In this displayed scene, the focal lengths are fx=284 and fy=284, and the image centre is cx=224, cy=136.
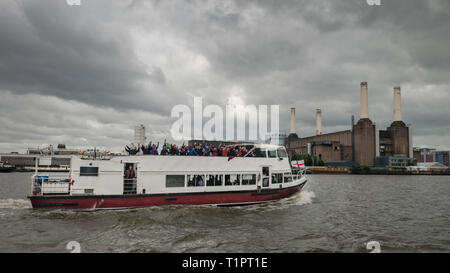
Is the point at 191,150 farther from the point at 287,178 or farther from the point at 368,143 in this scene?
the point at 368,143

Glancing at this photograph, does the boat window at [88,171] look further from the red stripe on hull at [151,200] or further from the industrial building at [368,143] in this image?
the industrial building at [368,143]

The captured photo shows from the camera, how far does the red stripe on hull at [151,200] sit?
57.8 feet

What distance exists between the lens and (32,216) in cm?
1702

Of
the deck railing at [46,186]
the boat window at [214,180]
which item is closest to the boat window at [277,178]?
the boat window at [214,180]

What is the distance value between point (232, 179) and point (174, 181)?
450cm

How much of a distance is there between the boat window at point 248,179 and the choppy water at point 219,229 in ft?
6.60

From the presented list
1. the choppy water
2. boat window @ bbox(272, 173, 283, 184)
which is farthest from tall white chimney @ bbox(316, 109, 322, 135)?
boat window @ bbox(272, 173, 283, 184)

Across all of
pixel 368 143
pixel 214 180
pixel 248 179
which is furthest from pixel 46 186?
pixel 368 143

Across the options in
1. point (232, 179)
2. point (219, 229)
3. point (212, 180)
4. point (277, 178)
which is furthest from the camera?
point (277, 178)

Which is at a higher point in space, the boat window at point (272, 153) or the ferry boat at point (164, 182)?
the boat window at point (272, 153)

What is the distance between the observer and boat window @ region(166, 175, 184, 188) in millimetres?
20069

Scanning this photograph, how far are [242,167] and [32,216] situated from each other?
14.1 m

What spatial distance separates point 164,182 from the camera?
1997 centimetres

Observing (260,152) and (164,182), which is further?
(260,152)
